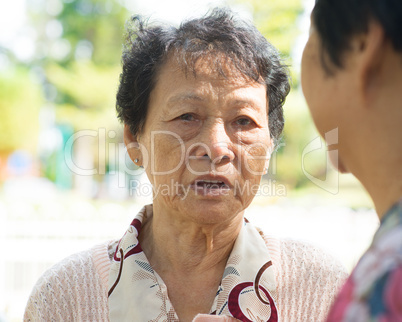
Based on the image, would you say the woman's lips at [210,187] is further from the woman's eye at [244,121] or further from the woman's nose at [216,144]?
the woman's eye at [244,121]

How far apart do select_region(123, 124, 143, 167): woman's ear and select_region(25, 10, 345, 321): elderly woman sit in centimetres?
5

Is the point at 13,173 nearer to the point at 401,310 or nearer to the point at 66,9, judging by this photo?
the point at 66,9

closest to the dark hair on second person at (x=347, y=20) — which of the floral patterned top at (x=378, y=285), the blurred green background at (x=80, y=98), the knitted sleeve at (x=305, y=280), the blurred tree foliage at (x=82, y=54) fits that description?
the floral patterned top at (x=378, y=285)

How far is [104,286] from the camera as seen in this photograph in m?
2.04

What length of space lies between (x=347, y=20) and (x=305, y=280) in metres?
1.48

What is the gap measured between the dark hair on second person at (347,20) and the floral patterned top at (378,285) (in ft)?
1.02

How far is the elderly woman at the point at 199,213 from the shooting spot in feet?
6.46

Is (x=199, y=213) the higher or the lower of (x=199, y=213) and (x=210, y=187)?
the lower

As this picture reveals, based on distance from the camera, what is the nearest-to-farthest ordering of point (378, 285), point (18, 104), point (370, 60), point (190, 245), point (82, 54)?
point (378, 285)
point (370, 60)
point (190, 245)
point (82, 54)
point (18, 104)

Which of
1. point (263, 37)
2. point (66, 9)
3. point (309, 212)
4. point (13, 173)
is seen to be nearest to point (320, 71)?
point (263, 37)

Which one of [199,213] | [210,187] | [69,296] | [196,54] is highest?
[196,54]

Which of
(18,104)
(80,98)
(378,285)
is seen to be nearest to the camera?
(378,285)

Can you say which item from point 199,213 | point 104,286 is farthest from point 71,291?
point 199,213

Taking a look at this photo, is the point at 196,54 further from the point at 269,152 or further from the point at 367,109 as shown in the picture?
the point at 367,109
